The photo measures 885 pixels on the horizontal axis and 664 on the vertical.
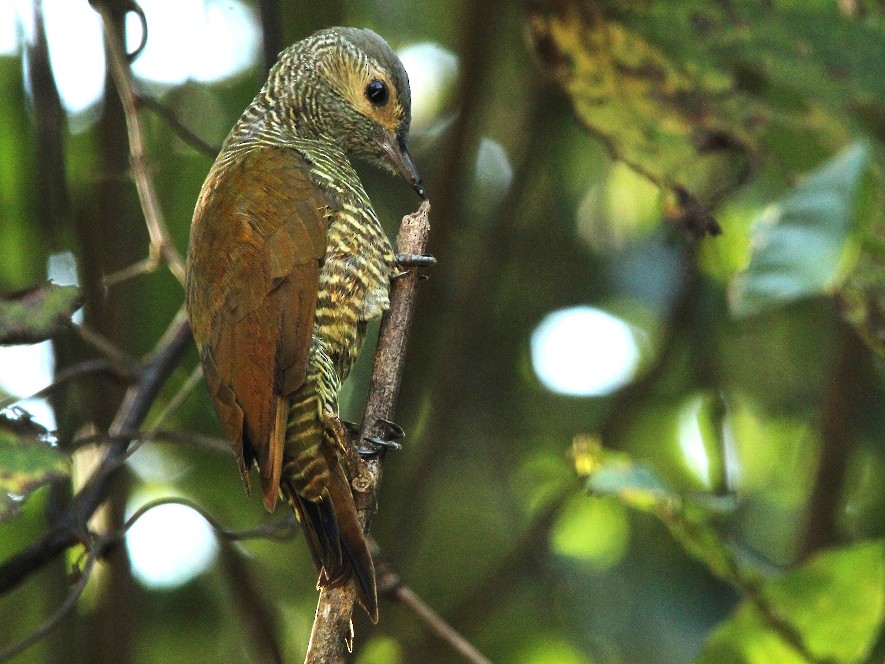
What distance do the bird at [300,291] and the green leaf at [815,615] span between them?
2.65ft

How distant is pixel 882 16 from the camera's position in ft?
10.4

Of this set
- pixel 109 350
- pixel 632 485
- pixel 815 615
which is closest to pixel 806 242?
pixel 632 485

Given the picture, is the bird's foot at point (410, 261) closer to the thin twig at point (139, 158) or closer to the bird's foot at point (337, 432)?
the bird's foot at point (337, 432)

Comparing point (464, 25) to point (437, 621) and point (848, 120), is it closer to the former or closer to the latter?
point (848, 120)

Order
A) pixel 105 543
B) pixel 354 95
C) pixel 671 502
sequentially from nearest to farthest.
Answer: pixel 671 502
pixel 105 543
pixel 354 95

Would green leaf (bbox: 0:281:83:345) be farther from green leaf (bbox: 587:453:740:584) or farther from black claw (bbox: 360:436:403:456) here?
green leaf (bbox: 587:453:740:584)

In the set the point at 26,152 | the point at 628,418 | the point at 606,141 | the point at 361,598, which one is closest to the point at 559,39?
the point at 606,141

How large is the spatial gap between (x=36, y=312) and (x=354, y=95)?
41.2 inches

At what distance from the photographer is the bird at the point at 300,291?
223 cm

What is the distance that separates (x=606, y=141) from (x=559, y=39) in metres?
0.32

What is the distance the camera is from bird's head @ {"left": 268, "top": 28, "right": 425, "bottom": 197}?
302cm

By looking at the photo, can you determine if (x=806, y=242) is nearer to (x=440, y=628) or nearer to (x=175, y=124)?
(x=440, y=628)

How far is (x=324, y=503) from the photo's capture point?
222 cm

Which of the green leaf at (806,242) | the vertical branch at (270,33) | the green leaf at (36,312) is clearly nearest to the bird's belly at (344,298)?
the green leaf at (36,312)
